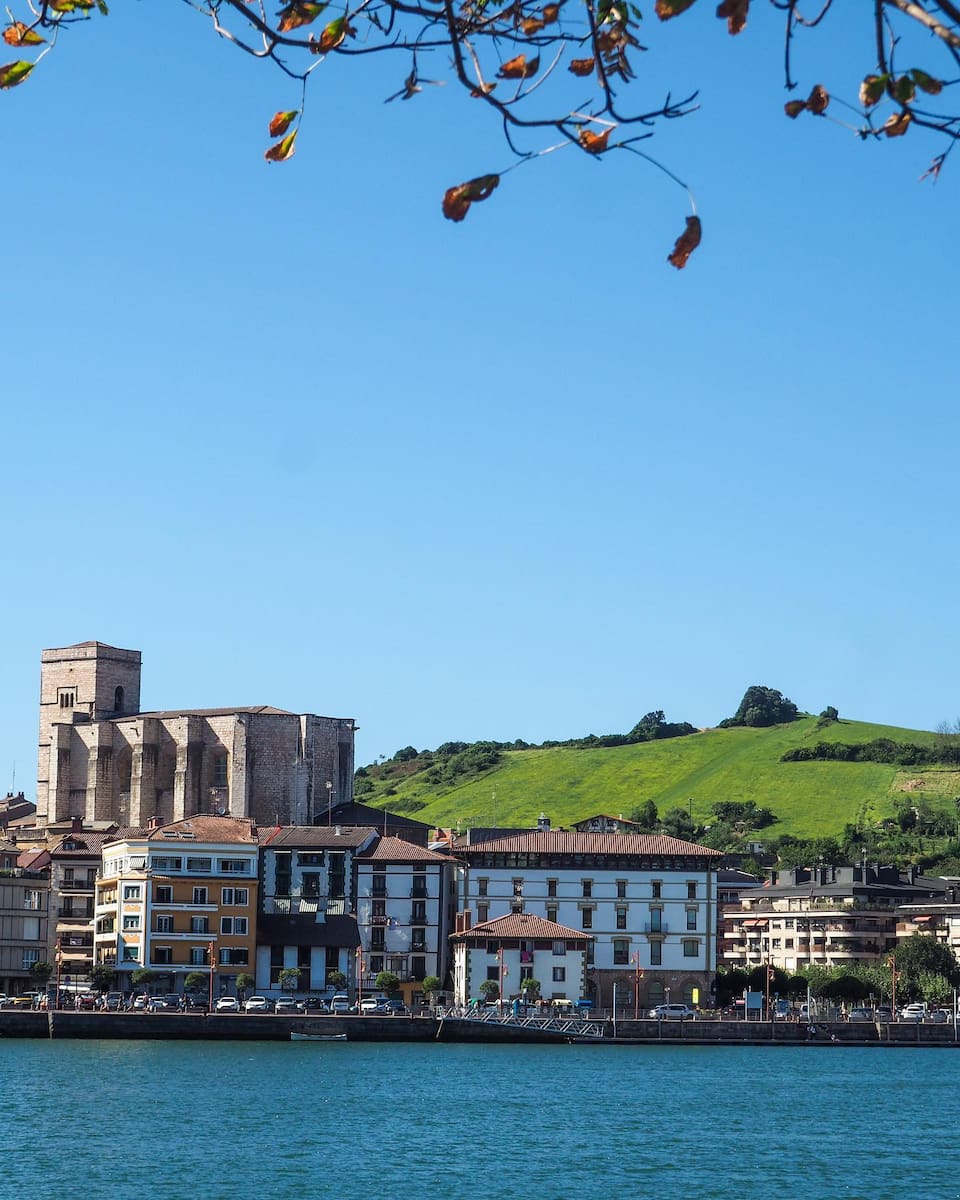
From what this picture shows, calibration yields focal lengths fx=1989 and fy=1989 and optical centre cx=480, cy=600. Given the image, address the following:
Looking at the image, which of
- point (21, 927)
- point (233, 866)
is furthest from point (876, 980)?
point (21, 927)

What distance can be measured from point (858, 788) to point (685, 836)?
23.6 meters

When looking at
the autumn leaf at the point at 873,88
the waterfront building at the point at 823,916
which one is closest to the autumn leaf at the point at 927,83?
the autumn leaf at the point at 873,88

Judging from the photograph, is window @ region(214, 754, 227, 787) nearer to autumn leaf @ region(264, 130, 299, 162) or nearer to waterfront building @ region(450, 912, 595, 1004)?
waterfront building @ region(450, 912, 595, 1004)

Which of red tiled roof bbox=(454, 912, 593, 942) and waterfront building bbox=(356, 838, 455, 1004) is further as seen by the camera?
waterfront building bbox=(356, 838, 455, 1004)

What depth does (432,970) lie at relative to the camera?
102m

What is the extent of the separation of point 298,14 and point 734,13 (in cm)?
202

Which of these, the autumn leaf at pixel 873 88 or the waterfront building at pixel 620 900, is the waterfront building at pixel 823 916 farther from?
the autumn leaf at pixel 873 88

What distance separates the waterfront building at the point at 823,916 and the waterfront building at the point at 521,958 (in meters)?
30.6

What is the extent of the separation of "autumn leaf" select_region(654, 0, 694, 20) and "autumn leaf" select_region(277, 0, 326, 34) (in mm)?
1595

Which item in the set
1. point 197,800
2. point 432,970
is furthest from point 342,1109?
point 197,800

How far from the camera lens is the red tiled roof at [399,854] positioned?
103 m

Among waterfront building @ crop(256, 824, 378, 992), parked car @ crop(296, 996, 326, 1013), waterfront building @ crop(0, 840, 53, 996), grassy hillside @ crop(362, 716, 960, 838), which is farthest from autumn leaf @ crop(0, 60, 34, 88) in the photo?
grassy hillside @ crop(362, 716, 960, 838)

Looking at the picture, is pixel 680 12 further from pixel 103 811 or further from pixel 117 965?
pixel 103 811

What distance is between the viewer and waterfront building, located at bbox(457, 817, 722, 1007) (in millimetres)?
101062
